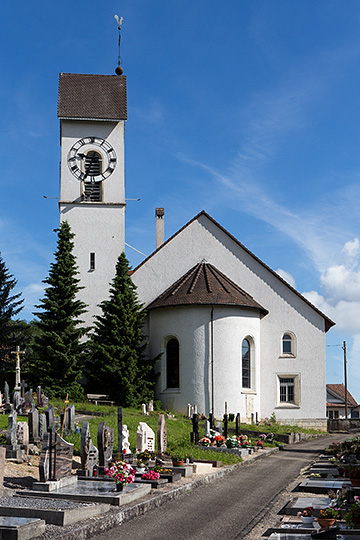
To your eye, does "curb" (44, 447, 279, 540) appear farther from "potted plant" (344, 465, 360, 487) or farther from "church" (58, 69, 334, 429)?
"church" (58, 69, 334, 429)

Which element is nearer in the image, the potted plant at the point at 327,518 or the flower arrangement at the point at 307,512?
the potted plant at the point at 327,518

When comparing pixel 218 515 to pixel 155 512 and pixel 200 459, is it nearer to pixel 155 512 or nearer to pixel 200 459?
pixel 155 512

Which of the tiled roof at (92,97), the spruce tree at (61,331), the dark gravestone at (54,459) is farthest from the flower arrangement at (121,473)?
the tiled roof at (92,97)

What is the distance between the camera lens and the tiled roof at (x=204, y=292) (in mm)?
35656

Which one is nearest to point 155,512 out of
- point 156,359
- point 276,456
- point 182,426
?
point 276,456

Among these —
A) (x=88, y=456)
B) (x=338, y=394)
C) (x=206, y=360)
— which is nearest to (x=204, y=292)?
(x=206, y=360)

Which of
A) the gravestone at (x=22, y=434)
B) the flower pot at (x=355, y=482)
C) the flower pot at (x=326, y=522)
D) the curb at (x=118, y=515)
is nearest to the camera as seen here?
Result: the curb at (x=118, y=515)

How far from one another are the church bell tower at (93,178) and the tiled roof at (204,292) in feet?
13.4

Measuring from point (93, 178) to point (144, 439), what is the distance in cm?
2464

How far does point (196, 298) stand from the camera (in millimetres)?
35625

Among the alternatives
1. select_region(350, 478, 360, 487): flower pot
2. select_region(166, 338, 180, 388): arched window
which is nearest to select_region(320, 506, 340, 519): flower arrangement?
select_region(350, 478, 360, 487): flower pot

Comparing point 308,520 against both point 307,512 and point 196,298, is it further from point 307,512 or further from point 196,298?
point 196,298

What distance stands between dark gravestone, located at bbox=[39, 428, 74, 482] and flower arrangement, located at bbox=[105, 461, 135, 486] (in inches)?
37.8

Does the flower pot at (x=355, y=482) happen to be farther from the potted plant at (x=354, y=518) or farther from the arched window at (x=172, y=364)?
the arched window at (x=172, y=364)
